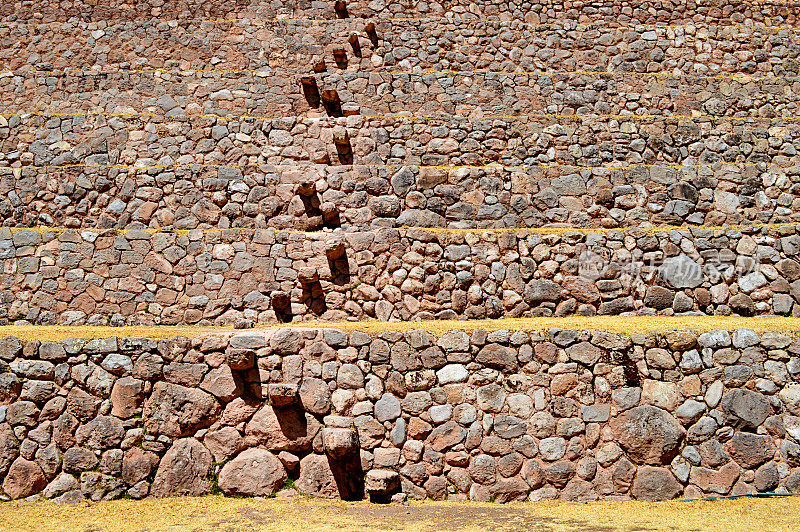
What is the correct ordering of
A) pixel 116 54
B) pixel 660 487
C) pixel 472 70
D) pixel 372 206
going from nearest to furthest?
1. pixel 660 487
2. pixel 372 206
3. pixel 472 70
4. pixel 116 54

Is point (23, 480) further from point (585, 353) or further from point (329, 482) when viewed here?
point (585, 353)

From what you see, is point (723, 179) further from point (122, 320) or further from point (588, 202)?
point (122, 320)

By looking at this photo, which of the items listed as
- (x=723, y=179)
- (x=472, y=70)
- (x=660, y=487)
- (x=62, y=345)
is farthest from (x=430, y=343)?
(x=472, y=70)

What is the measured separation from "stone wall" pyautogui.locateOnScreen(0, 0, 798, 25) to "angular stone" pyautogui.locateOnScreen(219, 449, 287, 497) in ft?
25.6

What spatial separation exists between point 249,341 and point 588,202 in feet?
14.3

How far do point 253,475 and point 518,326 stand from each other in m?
2.67

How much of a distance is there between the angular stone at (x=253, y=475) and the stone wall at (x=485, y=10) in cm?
781

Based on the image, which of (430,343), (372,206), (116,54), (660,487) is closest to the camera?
(660,487)

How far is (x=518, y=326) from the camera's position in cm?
648

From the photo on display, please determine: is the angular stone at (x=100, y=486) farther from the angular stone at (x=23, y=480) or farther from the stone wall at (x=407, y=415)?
the angular stone at (x=23, y=480)

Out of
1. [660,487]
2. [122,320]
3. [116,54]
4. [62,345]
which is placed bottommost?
[660,487]

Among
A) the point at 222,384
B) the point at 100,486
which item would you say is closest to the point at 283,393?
the point at 222,384

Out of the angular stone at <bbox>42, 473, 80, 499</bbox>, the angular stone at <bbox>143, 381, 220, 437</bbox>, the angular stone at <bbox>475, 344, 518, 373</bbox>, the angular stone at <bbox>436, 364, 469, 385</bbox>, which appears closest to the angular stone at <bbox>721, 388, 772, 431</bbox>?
the angular stone at <bbox>475, 344, 518, 373</bbox>

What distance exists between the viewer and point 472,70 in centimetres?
1076
